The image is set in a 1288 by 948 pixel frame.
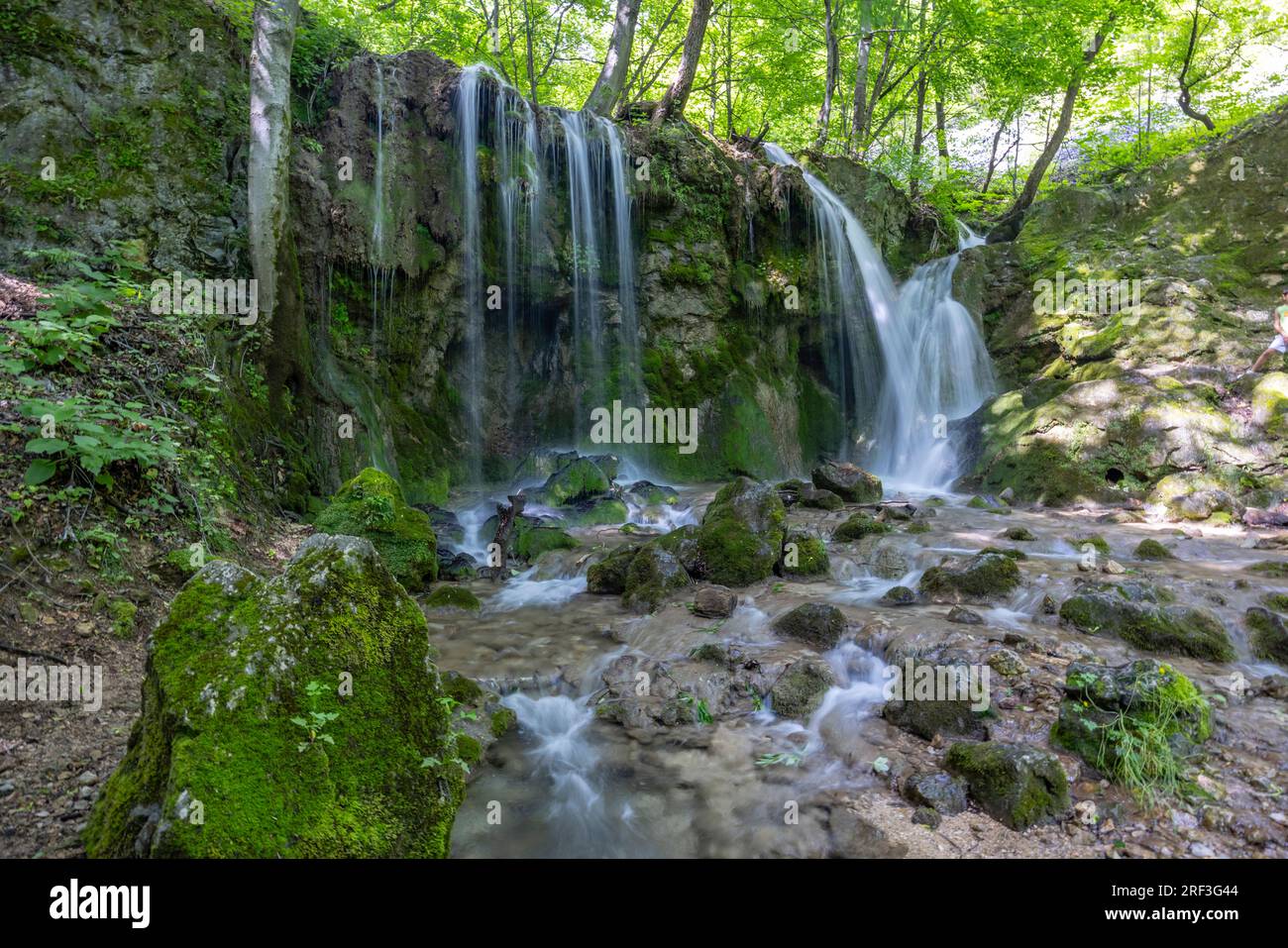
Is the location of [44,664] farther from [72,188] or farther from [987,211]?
[987,211]

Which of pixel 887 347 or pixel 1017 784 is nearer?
pixel 1017 784

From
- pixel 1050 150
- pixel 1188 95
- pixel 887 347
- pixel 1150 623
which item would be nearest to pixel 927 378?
pixel 887 347

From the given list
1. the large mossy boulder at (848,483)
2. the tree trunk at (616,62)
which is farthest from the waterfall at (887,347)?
the tree trunk at (616,62)

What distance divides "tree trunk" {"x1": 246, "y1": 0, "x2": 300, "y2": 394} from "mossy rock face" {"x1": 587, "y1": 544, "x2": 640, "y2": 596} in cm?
412

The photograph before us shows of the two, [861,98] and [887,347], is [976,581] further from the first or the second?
[861,98]

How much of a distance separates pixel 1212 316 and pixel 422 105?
45.2ft

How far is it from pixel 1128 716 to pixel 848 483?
6952 millimetres

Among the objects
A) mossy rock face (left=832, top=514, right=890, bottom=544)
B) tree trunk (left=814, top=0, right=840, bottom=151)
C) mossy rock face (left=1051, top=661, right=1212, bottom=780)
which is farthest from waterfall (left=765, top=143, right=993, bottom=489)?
mossy rock face (left=1051, top=661, right=1212, bottom=780)

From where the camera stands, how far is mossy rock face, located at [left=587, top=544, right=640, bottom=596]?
23.5ft

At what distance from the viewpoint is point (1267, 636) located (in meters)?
4.93

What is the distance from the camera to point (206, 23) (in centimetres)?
845

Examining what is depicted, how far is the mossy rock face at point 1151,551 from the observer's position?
721cm

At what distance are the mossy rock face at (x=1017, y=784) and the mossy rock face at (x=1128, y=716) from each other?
1.05ft
